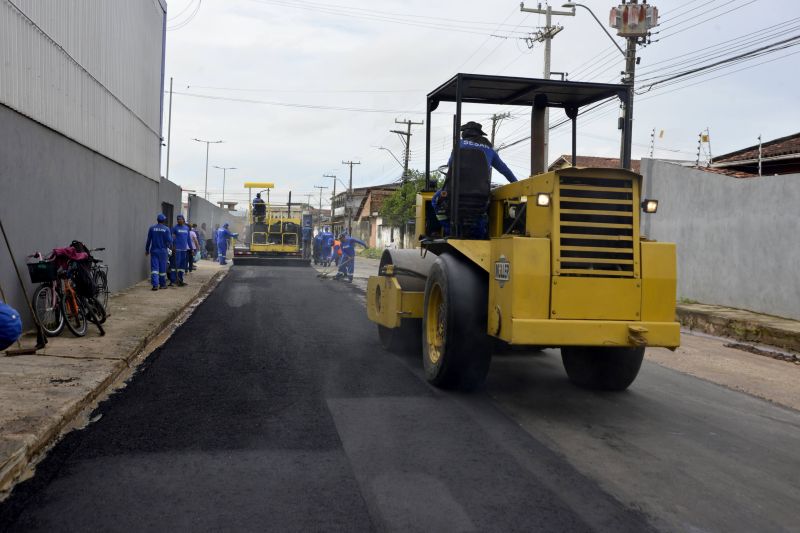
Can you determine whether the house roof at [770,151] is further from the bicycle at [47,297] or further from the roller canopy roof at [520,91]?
the bicycle at [47,297]

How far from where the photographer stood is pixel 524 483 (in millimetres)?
4316

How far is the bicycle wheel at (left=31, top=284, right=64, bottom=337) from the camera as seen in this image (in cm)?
878

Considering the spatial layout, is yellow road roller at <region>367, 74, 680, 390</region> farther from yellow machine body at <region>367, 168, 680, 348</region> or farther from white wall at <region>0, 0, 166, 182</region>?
white wall at <region>0, 0, 166, 182</region>

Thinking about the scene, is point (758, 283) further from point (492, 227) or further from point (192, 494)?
point (192, 494)

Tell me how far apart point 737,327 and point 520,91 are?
22.1 ft

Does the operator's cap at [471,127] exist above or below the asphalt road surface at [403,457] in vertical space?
above

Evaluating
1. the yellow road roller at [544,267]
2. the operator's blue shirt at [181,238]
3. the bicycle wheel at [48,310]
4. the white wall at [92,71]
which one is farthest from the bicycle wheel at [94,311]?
the operator's blue shirt at [181,238]

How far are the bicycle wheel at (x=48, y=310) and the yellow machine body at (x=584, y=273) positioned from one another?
229 inches

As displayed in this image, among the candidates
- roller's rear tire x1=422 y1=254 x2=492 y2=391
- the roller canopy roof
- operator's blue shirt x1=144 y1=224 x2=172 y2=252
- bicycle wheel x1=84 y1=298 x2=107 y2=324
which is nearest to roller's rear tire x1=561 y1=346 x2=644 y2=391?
roller's rear tire x1=422 y1=254 x2=492 y2=391

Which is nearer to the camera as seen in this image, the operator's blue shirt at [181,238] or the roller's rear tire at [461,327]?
the roller's rear tire at [461,327]

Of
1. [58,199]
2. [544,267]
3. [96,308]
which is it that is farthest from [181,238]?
[544,267]

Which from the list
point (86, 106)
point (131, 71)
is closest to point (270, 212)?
point (131, 71)

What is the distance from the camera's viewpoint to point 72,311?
9023 millimetres

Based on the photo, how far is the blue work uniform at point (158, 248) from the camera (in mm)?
15938
